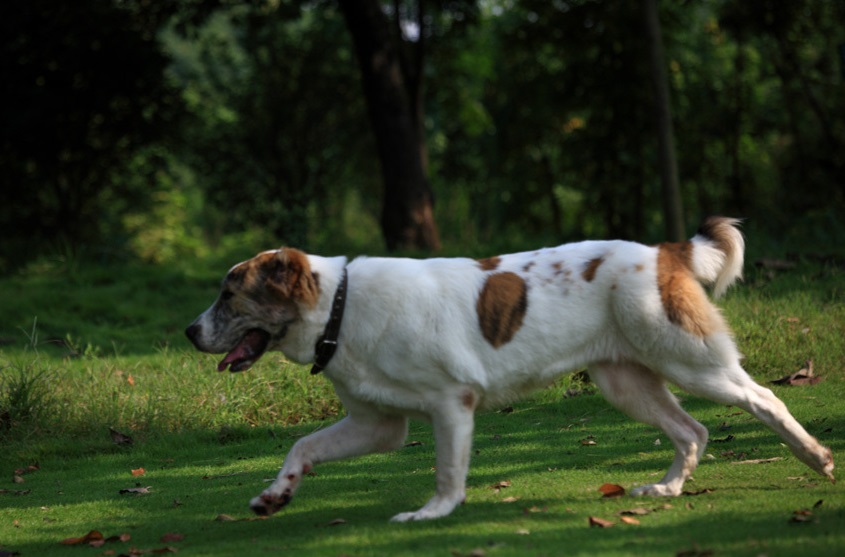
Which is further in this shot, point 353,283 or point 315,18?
point 315,18

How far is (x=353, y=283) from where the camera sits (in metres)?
6.25

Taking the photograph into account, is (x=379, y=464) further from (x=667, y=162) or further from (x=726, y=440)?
(x=667, y=162)

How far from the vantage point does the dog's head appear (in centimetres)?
613

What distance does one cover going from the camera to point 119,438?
354 inches

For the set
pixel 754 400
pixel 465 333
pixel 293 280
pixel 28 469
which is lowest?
pixel 28 469

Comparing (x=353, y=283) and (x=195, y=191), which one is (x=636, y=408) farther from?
(x=195, y=191)

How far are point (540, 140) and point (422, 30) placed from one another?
8.77m

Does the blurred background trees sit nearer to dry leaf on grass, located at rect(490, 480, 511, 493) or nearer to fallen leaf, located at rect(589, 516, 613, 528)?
dry leaf on grass, located at rect(490, 480, 511, 493)

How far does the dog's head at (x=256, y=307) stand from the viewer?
6.13 m

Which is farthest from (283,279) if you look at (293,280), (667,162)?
(667,162)

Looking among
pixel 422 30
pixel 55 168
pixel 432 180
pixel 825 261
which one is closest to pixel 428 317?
pixel 825 261

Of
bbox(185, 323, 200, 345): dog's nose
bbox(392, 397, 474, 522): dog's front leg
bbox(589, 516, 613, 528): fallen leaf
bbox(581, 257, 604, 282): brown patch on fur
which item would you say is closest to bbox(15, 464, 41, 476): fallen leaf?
bbox(185, 323, 200, 345): dog's nose

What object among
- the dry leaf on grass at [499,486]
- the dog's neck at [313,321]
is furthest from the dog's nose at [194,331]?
the dry leaf on grass at [499,486]

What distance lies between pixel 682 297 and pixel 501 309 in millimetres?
985
